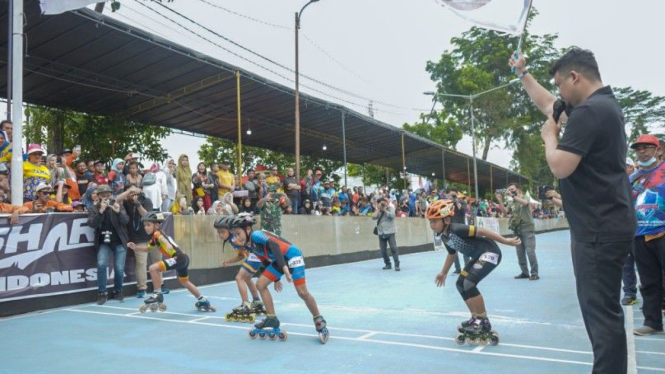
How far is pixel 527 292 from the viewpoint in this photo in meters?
10.8

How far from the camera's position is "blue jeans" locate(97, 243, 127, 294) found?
10.3 metres

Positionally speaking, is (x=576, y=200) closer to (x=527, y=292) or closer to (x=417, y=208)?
(x=527, y=292)

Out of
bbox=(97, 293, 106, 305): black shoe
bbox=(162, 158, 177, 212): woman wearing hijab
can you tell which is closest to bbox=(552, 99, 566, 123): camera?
bbox=(97, 293, 106, 305): black shoe

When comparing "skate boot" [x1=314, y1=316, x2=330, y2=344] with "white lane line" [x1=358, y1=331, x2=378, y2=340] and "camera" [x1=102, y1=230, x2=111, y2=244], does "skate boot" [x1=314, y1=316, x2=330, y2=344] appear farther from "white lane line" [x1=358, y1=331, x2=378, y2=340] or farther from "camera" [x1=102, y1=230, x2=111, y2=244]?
"camera" [x1=102, y1=230, x2=111, y2=244]

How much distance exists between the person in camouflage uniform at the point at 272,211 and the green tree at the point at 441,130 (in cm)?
3676

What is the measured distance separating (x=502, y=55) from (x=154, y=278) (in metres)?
47.3

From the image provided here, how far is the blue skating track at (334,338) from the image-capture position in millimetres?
5684

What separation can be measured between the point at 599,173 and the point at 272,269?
498cm

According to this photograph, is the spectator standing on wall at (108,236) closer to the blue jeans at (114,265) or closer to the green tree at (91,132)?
the blue jeans at (114,265)

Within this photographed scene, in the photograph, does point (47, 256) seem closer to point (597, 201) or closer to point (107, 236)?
point (107, 236)

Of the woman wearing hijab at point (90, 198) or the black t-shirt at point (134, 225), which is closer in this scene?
the woman wearing hijab at point (90, 198)

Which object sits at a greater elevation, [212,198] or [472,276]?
[212,198]

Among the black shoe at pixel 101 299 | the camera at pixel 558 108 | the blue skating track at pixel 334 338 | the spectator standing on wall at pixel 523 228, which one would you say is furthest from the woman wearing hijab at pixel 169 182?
the camera at pixel 558 108

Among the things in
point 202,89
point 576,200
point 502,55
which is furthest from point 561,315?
point 502,55
